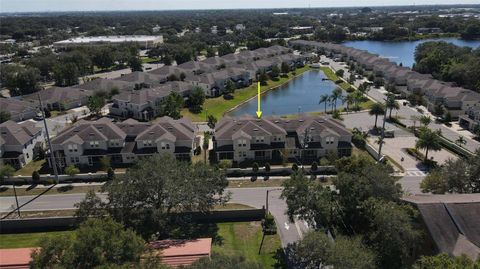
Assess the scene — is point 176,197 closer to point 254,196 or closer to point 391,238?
point 254,196

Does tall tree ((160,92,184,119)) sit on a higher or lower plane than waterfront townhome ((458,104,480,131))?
higher

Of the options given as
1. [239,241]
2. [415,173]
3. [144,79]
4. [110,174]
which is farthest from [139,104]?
[415,173]

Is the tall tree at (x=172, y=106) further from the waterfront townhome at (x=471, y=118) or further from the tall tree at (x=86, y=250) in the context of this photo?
the waterfront townhome at (x=471, y=118)

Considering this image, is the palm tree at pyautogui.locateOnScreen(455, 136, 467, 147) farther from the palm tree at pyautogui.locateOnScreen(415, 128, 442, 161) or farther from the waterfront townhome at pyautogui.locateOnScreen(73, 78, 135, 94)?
the waterfront townhome at pyautogui.locateOnScreen(73, 78, 135, 94)

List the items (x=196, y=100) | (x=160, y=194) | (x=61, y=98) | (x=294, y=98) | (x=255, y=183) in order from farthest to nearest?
(x=294, y=98) → (x=61, y=98) → (x=196, y=100) → (x=255, y=183) → (x=160, y=194)

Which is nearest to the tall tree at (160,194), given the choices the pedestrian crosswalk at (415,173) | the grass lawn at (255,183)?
the grass lawn at (255,183)

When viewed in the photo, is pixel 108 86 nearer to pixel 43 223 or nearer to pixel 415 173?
pixel 43 223

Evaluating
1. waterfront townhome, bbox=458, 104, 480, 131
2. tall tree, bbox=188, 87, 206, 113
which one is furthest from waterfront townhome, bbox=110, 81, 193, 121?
waterfront townhome, bbox=458, 104, 480, 131
